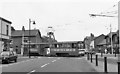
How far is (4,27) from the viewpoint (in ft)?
148

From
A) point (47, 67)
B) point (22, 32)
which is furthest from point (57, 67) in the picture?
point (22, 32)

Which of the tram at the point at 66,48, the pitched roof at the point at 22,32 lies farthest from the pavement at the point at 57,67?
the pitched roof at the point at 22,32

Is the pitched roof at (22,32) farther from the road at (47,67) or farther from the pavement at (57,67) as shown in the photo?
the road at (47,67)

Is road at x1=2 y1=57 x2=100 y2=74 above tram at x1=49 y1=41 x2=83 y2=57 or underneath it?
underneath

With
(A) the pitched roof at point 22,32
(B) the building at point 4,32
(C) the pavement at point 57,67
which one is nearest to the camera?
(C) the pavement at point 57,67

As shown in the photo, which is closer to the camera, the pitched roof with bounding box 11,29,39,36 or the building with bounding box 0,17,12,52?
the building with bounding box 0,17,12,52

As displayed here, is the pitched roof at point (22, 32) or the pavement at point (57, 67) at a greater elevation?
the pitched roof at point (22, 32)

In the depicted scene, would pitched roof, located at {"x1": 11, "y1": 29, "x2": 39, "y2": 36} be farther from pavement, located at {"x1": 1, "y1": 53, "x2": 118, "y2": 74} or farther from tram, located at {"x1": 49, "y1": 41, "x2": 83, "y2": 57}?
pavement, located at {"x1": 1, "y1": 53, "x2": 118, "y2": 74}

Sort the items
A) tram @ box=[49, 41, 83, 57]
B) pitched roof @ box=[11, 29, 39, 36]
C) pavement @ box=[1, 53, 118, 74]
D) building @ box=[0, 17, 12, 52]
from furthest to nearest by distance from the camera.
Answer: pitched roof @ box=[11, 29, 39, 36] → tram @ box=[49, 41, 83, 57] → building @ box=[0, 17, 12, 52] → pavement @ box=[1, 53, 118, 74]

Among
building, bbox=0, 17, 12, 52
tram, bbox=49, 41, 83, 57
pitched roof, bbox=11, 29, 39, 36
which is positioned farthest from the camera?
pitched roof, bbox=11, 29, 39, 36

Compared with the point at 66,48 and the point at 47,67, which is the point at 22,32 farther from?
the point at 47,67

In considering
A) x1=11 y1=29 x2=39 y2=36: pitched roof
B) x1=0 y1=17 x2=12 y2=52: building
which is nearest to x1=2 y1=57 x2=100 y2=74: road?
x1=0 y1=17 x2=12 y2=52: building

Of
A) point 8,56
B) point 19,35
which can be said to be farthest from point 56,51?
point 19,35

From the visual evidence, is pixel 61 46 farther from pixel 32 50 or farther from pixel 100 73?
pixel 100 73
